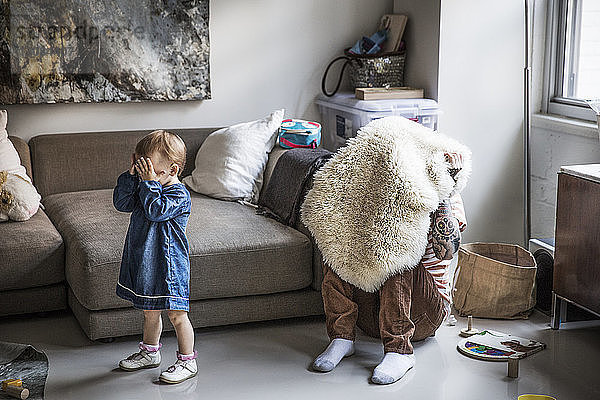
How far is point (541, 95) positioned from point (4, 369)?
2936 mm

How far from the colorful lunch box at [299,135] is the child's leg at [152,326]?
53.2 inches

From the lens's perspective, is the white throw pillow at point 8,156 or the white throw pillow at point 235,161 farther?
the white throw pillow at point 235,161

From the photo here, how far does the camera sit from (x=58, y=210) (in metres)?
3.64

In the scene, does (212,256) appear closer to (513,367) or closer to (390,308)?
(390,308)

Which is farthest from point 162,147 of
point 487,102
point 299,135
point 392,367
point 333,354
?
point 487,102

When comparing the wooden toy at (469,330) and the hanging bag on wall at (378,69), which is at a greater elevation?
the hanging bag on wall at (378,69)

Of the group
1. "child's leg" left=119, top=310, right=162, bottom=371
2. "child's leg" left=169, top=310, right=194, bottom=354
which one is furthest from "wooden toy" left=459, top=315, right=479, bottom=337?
"child's leg" left=119, top=310, right=162, bottom=371

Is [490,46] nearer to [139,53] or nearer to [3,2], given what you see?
[139,53]

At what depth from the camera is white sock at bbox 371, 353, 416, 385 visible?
275cm

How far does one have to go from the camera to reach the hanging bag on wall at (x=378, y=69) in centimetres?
425

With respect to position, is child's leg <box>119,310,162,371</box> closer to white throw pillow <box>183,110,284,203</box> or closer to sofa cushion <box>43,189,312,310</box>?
sofa cushion <box>43,189,312,310</box>

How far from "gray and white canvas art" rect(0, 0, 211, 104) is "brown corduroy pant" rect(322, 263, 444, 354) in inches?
64.7

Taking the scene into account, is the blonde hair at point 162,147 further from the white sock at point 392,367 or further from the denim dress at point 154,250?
the white sock at point 392,367

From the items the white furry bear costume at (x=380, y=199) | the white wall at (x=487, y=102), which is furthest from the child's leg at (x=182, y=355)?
the white wall at (x=487, y=102)
